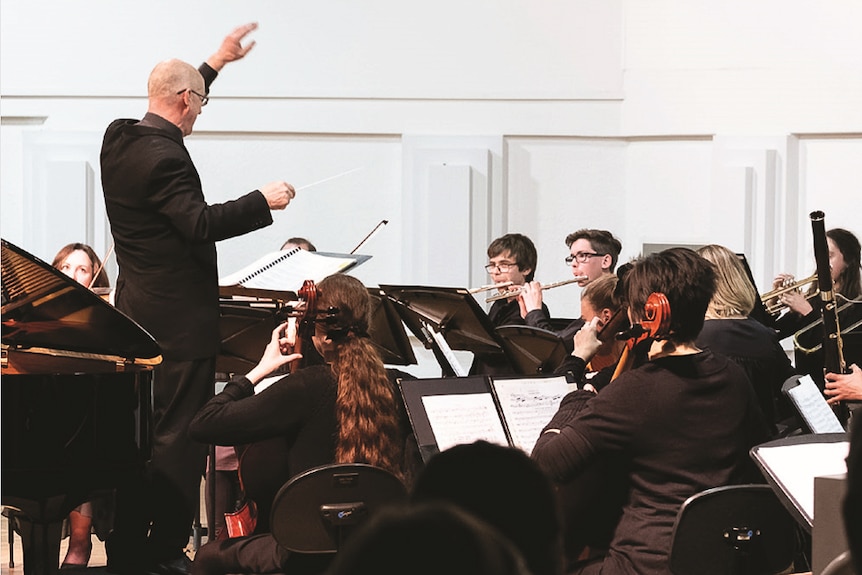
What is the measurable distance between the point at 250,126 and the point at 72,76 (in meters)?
1.04

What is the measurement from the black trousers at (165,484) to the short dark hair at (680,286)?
5.24ft

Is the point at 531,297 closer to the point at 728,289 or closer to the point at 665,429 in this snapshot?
the point at 728,289

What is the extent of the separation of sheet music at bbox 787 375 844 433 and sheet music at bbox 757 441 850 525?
794 millimetres

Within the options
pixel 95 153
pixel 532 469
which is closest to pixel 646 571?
pixel 532 469

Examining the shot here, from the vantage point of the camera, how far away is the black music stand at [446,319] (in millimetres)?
3965

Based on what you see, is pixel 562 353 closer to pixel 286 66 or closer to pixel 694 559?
pixel 694 559

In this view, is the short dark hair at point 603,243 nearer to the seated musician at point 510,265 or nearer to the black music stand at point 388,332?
the seated musician at point 510,265

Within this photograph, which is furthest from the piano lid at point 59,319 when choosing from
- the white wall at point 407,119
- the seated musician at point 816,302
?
the white wall at point 407,119

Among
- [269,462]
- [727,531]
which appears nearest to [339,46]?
[269,462]

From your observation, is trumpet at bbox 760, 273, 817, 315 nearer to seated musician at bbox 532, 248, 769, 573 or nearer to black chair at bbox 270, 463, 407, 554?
seated musician at bbox 532, 248, 769, 573

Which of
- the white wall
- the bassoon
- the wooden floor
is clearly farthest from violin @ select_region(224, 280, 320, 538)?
the white wall

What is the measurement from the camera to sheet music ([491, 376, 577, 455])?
3133 mm

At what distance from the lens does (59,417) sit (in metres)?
3.11

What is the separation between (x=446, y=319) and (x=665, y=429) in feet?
5.25
